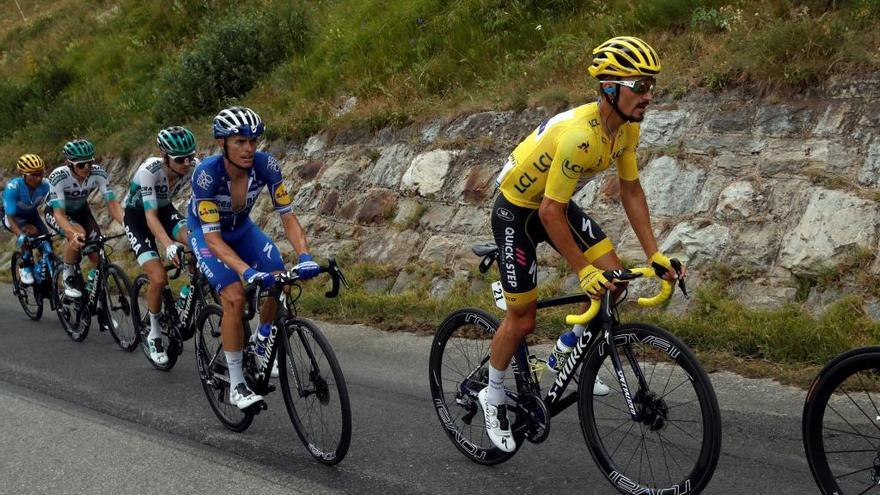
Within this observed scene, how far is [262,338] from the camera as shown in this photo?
600cm

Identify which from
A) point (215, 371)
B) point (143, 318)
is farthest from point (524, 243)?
point (143, 318)

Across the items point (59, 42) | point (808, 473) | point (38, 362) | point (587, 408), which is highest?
point (587, 408)

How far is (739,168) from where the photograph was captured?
8.41 m

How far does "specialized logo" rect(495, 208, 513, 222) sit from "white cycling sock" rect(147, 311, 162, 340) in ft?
15.3

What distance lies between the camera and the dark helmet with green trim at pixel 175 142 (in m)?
7.78

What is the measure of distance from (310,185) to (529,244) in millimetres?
8520

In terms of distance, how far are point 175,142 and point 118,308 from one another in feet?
8.68

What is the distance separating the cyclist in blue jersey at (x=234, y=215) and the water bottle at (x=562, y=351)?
5.67 feet

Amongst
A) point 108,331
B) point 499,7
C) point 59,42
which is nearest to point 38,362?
point 108,331

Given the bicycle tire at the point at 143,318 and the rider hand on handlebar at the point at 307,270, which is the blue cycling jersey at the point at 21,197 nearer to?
the bicycle tire at the point at 143,318

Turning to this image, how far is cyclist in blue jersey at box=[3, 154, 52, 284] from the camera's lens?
11.1m

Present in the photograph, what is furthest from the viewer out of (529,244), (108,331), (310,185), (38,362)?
(310,185)

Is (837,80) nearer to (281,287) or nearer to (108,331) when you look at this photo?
(281,287)

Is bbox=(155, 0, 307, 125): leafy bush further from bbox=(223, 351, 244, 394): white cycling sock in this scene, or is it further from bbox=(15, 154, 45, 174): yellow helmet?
bbox=(223, 351, 244, 394): white cycling sock
